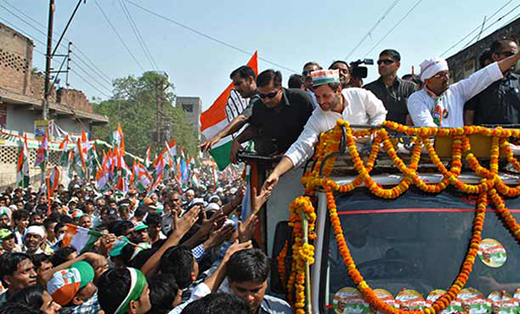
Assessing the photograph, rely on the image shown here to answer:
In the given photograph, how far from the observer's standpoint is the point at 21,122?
24.4m

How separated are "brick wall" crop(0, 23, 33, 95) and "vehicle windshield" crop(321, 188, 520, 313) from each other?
23536mm

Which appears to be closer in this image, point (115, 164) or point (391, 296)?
point (391, 296)

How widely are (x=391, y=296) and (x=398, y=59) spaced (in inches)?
120

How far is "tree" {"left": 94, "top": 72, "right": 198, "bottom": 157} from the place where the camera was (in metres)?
47.0

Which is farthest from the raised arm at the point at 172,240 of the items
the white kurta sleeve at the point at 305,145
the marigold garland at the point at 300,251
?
the marigold garland at the point at 300,251

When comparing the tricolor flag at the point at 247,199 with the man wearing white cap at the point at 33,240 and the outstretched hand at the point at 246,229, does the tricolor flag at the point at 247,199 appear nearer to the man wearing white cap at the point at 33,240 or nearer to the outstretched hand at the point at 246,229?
the outstretched hand at the point at 246,229

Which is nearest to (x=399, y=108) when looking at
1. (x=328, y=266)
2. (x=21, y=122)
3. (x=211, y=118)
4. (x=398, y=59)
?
(x=398, y=59)

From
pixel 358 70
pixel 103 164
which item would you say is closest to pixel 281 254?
pixel 358 70

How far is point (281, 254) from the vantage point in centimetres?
324

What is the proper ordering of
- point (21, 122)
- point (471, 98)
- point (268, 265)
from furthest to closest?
point (21, 122), point (471, 98), point (268, 265)

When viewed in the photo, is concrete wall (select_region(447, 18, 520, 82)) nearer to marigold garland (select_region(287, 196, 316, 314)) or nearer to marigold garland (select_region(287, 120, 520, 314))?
marigold garland (select_region(287, 120, 520, 314))

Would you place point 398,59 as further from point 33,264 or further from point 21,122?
point 21,122

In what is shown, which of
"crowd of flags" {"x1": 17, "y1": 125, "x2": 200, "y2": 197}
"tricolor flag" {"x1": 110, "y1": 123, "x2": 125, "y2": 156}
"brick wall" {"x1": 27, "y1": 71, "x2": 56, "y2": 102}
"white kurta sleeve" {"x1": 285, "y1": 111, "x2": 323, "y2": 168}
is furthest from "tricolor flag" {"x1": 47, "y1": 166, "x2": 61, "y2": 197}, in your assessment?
"brick wall" {"x1": 27, "y1": 71, "x2": 56, "y2": 102}

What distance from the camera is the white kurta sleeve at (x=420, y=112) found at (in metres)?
3.85
